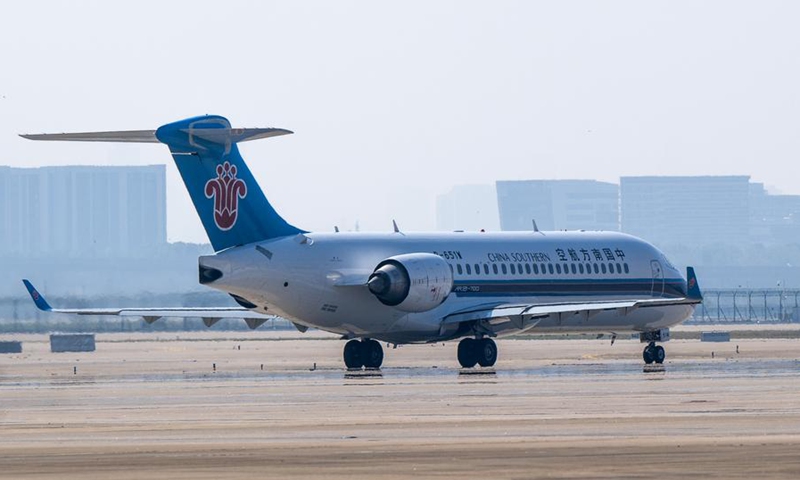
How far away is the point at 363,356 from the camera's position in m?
57.2

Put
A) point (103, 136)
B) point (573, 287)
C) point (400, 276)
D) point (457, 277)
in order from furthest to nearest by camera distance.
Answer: point (573, 287) → point (457, 277) → point (400, 276) → point (103, 136)

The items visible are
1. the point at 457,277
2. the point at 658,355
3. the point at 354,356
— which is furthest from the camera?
the point at 658,355

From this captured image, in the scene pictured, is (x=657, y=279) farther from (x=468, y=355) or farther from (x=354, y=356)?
(x=354, y=356)

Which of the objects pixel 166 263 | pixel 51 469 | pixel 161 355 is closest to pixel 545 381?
pixel 51 469

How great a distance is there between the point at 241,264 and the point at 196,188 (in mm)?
2539

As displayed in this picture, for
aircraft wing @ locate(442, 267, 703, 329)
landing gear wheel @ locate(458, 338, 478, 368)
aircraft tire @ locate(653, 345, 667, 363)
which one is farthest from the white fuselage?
aircraft tire @ locate(653, 345, 667, 363)

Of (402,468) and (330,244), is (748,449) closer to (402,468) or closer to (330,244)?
(402,468)

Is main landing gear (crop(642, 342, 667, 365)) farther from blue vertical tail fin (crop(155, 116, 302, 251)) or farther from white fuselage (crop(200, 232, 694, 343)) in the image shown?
blue vertical tail fin (crop(155, 116, 302, 251))

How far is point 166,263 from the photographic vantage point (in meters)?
181

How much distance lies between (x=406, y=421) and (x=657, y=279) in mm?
32970

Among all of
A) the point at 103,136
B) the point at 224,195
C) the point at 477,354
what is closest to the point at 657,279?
the point at 477,354

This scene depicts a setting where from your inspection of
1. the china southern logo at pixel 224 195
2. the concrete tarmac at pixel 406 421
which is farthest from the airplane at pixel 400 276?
the concrete tarmac at pixel 406 421

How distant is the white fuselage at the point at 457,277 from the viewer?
176ft

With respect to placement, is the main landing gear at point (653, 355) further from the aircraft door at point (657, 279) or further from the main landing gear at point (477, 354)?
the main landing gear at point (477, 354)
